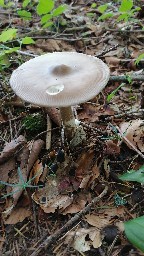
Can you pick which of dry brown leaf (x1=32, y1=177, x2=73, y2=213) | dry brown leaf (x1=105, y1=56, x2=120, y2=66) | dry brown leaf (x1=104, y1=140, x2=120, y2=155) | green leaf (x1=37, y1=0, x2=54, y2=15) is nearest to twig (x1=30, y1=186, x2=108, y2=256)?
dry brown leaf (x1=32, y1=177, x2=73, y2=213)

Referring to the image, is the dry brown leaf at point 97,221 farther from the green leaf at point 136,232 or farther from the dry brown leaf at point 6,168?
the dry brown leaf at point 6,168

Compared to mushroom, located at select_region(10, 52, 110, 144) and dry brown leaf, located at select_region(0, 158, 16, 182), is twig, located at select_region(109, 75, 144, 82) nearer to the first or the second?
mushroom, located at select_region(10, 52, 110, 144)

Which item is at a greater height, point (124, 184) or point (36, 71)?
point (36, 71)

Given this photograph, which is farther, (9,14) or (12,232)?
(9,14)

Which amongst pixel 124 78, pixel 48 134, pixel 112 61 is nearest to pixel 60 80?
pixel 48 134

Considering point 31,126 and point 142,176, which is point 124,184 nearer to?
point 142,176

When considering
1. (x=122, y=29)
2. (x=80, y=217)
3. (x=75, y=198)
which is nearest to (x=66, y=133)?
(x=75, y=198)

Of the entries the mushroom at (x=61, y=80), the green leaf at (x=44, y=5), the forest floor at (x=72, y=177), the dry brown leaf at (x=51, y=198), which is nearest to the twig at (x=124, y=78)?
the forest floor at (x=72, y=177)
